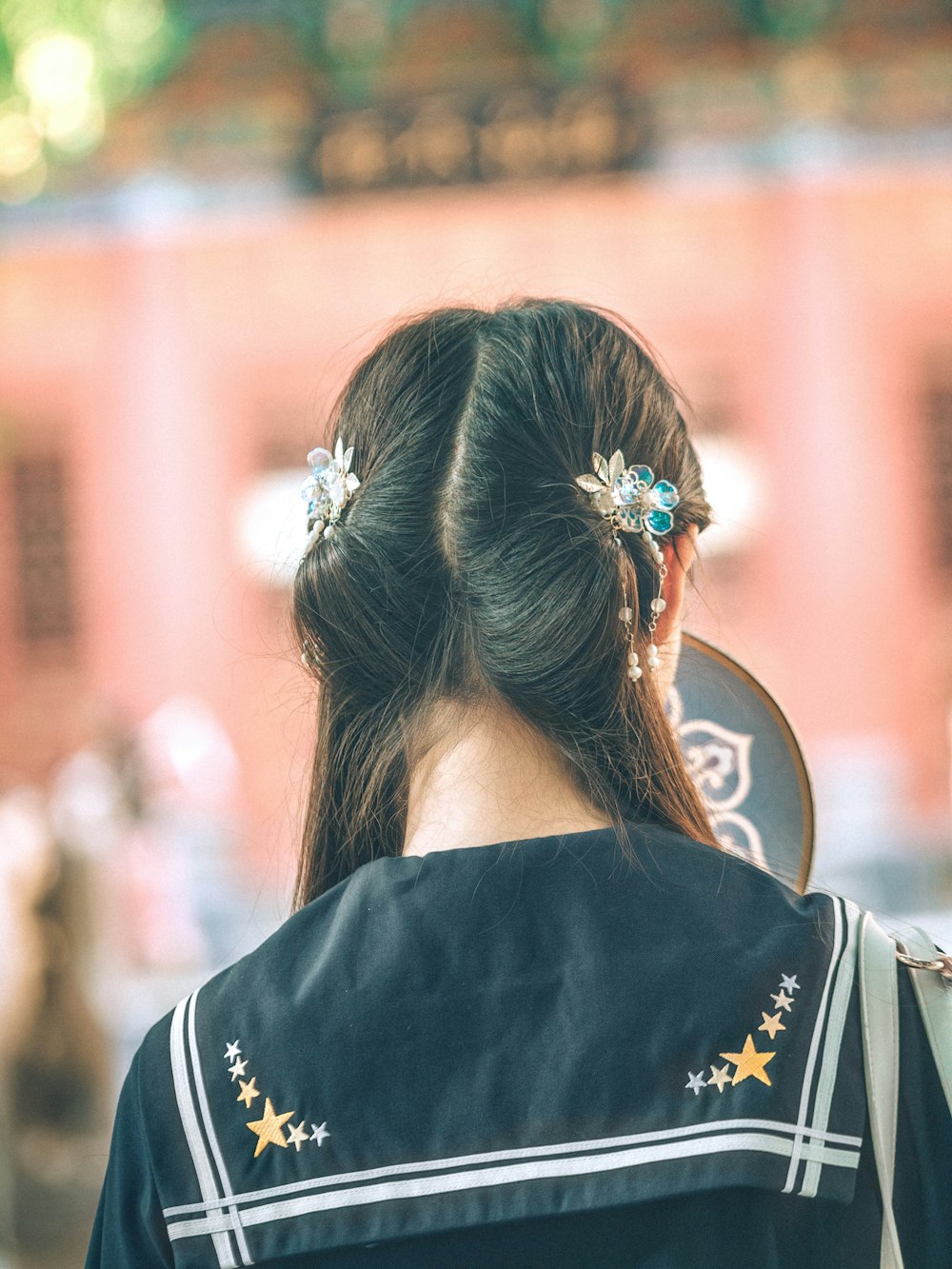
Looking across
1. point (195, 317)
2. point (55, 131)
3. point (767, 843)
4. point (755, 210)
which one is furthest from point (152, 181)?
point (767, 843)

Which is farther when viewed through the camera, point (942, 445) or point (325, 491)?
point (942, 445)

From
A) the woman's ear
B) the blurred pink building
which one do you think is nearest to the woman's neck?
the woman's ear

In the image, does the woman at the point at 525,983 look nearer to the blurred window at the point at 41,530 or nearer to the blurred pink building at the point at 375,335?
the blurred pink building at the point at 375,335

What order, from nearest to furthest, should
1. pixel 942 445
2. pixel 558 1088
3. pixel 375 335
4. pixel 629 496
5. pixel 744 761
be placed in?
1. pixel 558 1088
2. pixel 629 496
3. pixel 744 761
4. pixel 375 335
5. pixel 942 445

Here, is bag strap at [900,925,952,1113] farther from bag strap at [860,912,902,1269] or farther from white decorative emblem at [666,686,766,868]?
white decorative emblem at [666,686,766,868]

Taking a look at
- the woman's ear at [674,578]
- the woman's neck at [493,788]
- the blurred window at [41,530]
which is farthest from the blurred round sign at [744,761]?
the blurred window at [41,530]

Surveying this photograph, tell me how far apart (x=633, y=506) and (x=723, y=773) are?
338 mm

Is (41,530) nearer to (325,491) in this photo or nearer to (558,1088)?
(325,491)

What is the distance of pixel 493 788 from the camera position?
802mm

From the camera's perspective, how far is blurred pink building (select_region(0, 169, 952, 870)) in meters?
7.23

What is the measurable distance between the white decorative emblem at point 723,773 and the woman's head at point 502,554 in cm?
23

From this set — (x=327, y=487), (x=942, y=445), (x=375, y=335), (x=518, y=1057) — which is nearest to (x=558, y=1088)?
(x=518, y=1057)

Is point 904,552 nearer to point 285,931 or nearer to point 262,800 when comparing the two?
point 262,800

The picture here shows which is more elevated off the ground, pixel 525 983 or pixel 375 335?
pixel 375 335
